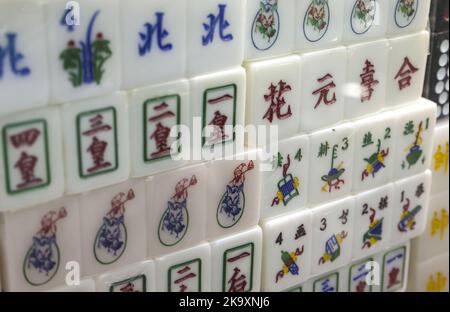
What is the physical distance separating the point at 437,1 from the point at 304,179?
14.5 inches

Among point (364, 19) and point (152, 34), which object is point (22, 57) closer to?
point (152, 34)

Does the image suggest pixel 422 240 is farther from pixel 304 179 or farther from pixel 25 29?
pixel 25 29

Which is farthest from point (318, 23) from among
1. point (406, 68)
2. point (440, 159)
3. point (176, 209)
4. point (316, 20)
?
point (440, 159)

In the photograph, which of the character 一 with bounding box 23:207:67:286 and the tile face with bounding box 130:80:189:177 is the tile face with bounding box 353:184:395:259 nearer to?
the tile face with bounding box 130:80:189:177

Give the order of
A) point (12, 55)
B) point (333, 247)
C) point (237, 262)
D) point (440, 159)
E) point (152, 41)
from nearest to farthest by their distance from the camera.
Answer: point (12, 55), point (152, 41), point (237, 262), point (333, 247), point (440, 159)

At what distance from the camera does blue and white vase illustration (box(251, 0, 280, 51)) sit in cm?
103

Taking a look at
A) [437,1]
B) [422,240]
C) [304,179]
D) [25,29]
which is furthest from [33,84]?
[422,240]

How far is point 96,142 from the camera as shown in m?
0.93

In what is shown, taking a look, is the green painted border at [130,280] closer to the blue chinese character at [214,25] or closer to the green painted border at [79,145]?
the green painted border at [79,145]

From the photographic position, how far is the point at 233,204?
1099 millimetres

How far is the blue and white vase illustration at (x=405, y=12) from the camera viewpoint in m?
1.16

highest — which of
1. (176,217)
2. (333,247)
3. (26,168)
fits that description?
(26,168)

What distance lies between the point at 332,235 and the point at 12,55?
62 cm

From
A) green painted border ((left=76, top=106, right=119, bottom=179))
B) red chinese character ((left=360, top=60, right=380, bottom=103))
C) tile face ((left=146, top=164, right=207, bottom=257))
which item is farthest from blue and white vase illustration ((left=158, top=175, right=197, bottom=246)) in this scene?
red chinese character ((left=360, top=60, right=380, bottom=103))
